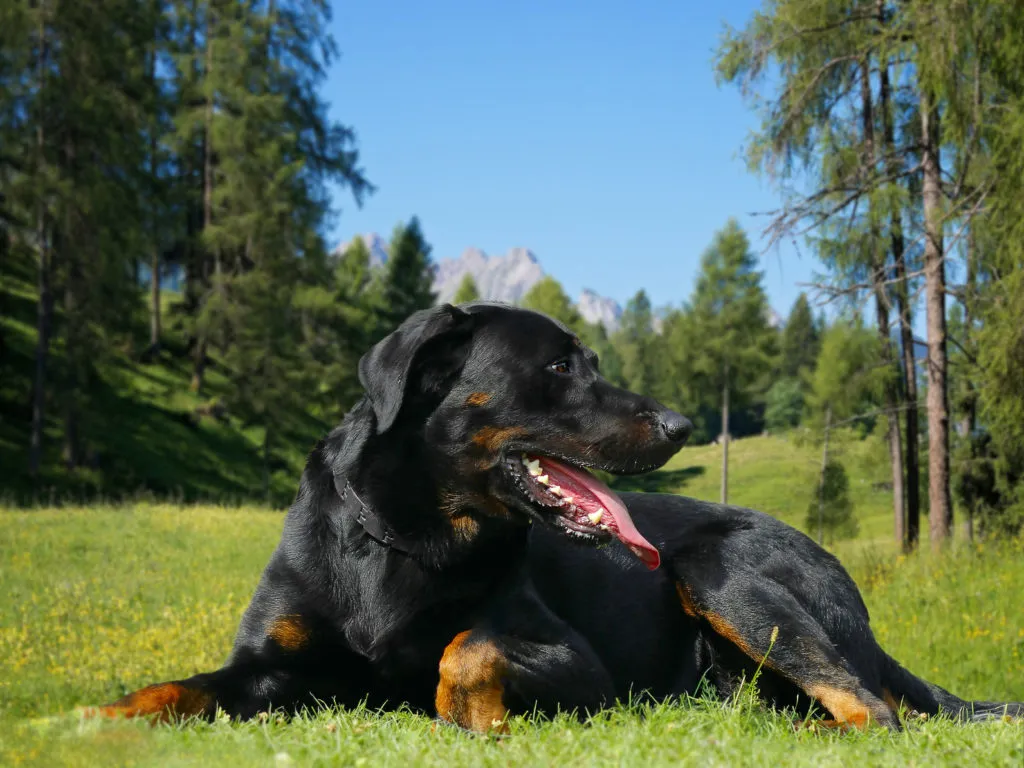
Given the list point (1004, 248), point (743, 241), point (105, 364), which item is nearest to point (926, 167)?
point (1004, 248)

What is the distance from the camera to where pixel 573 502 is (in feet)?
12.4

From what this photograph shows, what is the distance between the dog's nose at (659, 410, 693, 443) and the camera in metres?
3.79

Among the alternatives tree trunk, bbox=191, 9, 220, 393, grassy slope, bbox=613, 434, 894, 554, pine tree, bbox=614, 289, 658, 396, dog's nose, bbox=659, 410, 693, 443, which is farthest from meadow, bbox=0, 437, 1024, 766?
pine tree, bbox=614, 289, 658, 396

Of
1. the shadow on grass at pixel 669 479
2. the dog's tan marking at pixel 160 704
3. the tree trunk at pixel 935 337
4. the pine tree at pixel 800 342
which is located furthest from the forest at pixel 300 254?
the pine tree at pixel 800 342

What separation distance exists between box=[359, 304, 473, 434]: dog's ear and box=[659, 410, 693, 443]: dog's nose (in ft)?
2.81

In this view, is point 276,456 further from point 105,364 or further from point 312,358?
point 105,364

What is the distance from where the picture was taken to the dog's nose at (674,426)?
3.79m

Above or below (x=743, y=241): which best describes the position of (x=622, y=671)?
below

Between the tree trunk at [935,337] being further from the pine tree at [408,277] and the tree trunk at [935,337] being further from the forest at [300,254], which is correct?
the pine tree at [408,277]

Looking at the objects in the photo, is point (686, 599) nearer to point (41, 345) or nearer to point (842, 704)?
point (842, 704)

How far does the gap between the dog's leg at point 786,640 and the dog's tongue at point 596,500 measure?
696mm

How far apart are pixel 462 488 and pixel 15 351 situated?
2729 cm

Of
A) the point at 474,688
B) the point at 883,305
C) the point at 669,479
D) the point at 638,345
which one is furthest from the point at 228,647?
the point at 638,345

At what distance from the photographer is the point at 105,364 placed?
81.5 feet
